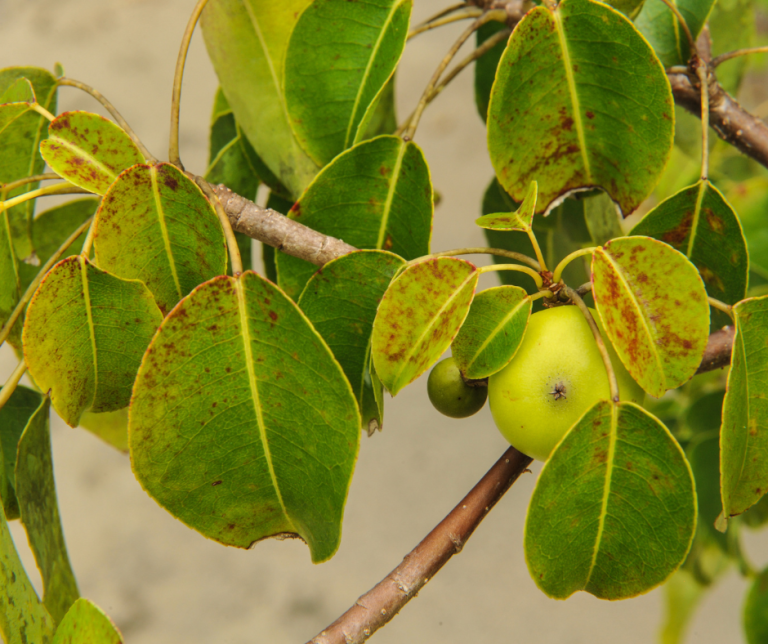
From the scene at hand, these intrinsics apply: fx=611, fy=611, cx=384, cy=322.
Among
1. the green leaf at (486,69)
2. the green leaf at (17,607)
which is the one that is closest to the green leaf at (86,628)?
the green leaf at (17,607)

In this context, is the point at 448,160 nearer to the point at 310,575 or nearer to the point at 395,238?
the point at 310,575

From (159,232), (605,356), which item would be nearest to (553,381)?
(605,356)

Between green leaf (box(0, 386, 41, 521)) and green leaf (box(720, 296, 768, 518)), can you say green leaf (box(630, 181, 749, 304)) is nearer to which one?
green leaf (box(720, 296, 768, 518))

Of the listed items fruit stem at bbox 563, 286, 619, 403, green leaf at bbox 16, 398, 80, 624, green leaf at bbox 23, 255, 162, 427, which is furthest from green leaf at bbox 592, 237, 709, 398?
green leaf at bbox 16, 398, 80, 624

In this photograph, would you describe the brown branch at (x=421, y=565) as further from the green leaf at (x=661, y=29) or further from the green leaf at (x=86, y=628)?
the green leaf at (x=661, y=29)

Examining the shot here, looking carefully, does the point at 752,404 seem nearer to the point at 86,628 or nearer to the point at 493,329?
the point at 493,329

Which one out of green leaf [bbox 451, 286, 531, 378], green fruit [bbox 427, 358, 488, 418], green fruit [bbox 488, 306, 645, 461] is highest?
green leaf [bbox 451, 286, 531, 378]
